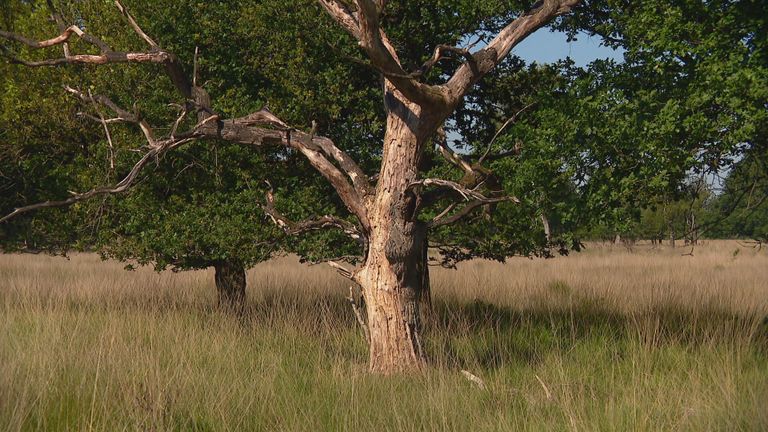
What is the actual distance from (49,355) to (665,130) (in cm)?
683

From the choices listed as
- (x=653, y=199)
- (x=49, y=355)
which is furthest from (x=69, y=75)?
(x=653, y=199)

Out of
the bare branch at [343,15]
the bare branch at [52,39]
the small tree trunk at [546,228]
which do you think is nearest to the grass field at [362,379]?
the small tree trunk at [546,228]

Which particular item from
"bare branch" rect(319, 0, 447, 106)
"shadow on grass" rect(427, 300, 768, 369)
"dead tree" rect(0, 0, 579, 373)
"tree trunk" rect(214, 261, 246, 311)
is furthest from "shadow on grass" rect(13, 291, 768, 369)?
"bare branch" rect(319, 0, 447, 106)

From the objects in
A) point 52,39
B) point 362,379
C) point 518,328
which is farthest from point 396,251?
point 518,328

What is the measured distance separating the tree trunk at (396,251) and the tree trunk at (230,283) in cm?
546

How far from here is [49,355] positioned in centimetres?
806

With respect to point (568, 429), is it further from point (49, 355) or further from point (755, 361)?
point (49, 355)

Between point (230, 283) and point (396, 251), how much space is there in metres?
6.05

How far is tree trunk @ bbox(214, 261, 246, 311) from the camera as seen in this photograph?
1298 centimetres

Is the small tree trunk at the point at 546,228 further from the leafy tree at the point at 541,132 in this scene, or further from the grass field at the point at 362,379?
the grass field at the point at 362,379

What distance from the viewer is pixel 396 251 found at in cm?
782

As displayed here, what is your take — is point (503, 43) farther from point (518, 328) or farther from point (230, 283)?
point (230, 283)

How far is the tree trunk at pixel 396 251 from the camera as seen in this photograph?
25.9 feet

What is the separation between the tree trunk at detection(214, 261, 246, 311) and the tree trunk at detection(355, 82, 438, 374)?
5456mm
